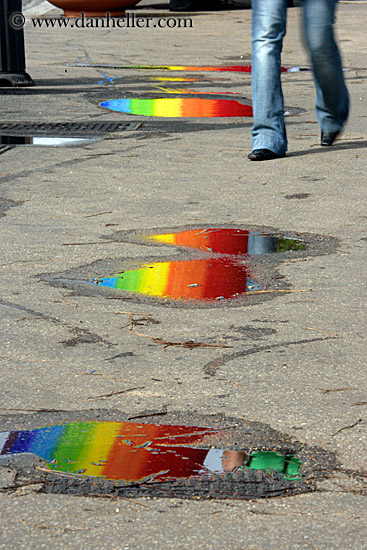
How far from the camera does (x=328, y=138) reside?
5703 mm

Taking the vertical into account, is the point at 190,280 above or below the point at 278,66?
below

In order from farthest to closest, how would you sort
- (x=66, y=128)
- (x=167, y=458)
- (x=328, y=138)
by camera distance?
1. (x=66, y=128)
2. (x=328, y=138)
3. (x=167, y=458)

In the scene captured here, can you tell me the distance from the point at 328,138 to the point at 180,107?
81.6 inches

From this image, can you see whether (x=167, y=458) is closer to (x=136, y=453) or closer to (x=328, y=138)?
(x=136, y=453)

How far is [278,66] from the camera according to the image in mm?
5301

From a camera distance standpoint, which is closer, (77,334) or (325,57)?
(77,334)

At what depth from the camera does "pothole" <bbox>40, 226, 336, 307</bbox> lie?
3236mm

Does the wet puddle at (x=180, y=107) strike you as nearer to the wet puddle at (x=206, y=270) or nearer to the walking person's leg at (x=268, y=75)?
the walking person's leg at (x=268, y=75)

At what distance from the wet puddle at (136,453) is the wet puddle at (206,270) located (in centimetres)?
99

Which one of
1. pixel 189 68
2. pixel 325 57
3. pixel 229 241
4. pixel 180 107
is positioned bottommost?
pixel 229 241

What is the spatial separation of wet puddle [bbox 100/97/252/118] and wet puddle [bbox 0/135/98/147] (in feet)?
3.65

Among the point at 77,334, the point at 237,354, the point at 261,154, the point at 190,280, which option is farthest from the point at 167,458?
the point at 261,154

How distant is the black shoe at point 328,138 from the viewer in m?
5.64

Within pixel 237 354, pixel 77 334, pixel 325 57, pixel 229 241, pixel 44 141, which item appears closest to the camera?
pixel 237 354
